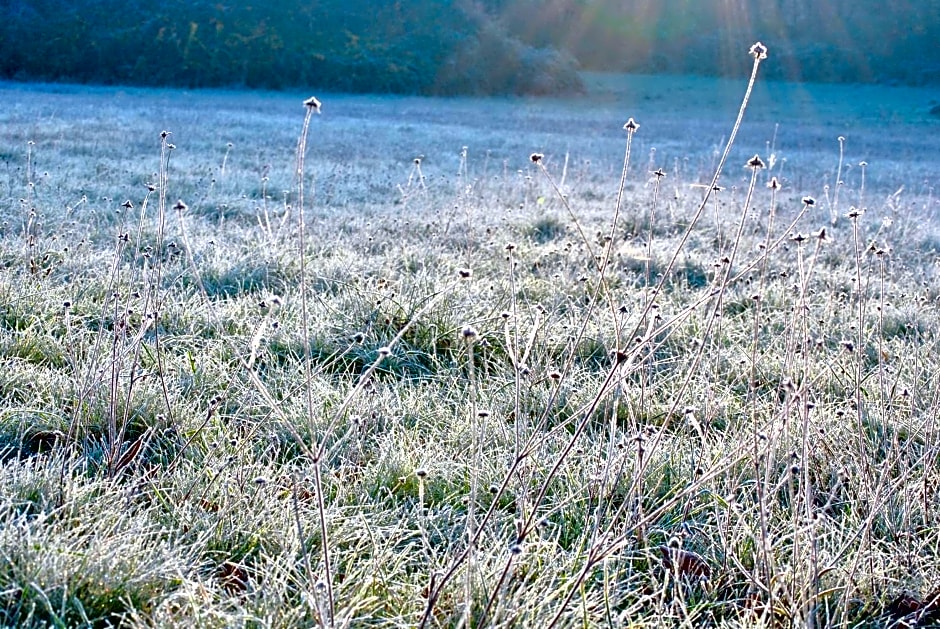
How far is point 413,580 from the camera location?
6.35ft

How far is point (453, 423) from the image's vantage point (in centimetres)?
272

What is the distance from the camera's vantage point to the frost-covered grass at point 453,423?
1.77 meters

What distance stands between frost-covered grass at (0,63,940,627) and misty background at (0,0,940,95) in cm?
2705

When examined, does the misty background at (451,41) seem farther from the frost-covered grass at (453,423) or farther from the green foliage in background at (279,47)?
the frost-covered grass at (453,423)

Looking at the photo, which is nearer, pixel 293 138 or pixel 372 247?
Result: pixel 372 247

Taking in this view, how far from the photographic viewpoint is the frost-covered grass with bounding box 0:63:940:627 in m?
1.77

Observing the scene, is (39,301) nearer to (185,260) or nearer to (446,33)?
(185,260)

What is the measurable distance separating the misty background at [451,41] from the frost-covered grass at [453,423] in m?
27.0

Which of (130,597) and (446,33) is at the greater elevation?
(446,33)

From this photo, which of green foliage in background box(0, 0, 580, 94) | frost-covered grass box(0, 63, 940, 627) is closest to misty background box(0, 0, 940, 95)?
green foliage in background box(0, 0, 580, 94)

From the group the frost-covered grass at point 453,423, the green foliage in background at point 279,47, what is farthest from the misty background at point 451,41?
the frost-covered grass at point 453,423

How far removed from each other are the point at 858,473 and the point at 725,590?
26.6 inches

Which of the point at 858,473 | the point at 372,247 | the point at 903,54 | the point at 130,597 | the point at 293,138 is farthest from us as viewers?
the point at 903,54

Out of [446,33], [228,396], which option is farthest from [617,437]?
[446,33]
